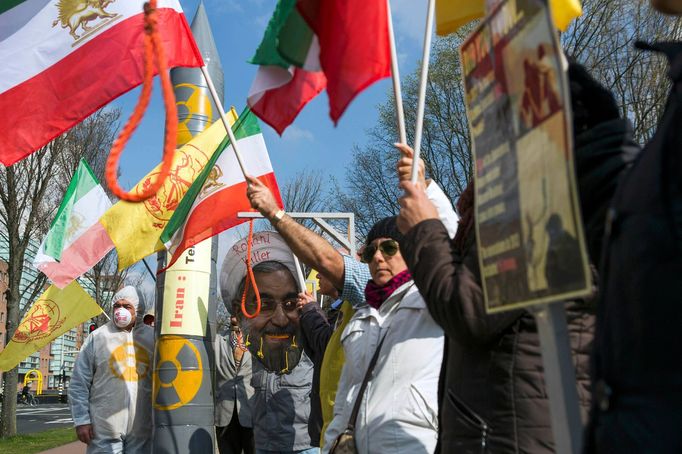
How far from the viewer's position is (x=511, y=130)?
4.87 feet

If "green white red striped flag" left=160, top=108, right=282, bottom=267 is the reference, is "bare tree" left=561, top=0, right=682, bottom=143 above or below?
above

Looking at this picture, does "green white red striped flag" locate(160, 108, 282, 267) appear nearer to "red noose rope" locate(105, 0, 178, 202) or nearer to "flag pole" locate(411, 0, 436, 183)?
"red noose rope" locate(105, 0, 178, 202)

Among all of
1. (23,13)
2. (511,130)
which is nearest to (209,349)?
(23,13)

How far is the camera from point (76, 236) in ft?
30.3

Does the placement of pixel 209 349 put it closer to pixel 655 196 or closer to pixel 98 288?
pixel 655 196

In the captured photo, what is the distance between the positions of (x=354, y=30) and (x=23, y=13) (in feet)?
8.73

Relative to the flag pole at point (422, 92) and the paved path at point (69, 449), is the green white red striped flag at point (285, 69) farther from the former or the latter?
the paved path at point (69, 449)

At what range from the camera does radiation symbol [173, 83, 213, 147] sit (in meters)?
7.81

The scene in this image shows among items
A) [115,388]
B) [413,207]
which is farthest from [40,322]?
[413,207]

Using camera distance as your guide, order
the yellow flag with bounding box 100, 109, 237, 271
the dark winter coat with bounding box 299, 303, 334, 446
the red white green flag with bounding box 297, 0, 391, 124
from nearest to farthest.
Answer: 1. the red white green flag with bounding box 297, 0, 391, 124
2. the dark winter coat with bounding box 299, 303, 334, 446
3. the yellow flag with bounding box 100, 109, 237, 271

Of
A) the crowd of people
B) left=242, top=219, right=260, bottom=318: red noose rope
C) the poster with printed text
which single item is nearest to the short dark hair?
the crowd of people

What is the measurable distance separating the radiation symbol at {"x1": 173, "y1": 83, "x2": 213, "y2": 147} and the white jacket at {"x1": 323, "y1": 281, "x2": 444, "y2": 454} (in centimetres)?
486

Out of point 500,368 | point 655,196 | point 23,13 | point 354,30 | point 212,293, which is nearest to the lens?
point 655,196

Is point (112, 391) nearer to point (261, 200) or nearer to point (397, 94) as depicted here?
point (261, 200)
